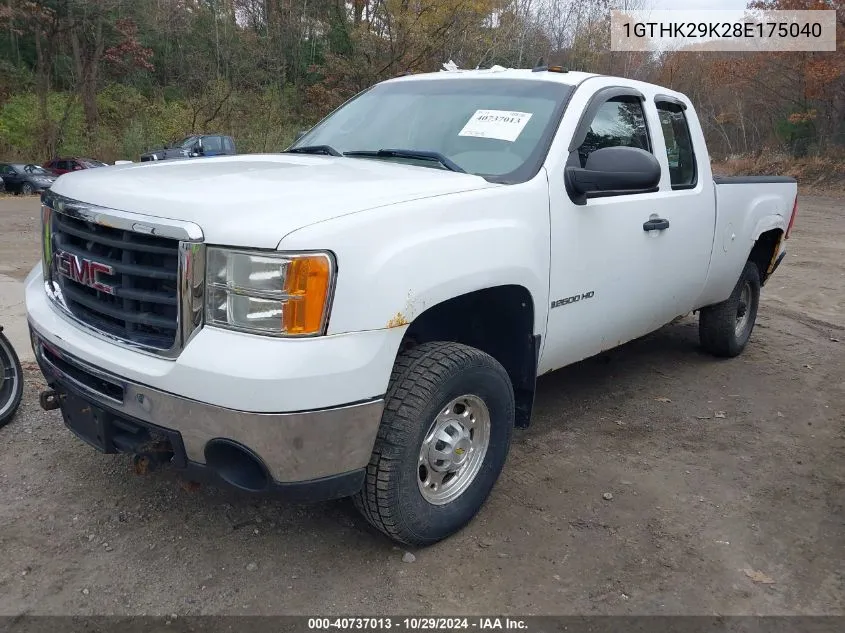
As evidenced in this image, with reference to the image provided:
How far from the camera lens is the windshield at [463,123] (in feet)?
11.3

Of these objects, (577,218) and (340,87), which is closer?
(577,218)

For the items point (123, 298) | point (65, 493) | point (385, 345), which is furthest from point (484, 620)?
point (65, 493)

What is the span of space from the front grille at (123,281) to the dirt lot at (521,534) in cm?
93

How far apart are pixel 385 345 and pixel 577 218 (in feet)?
4.58

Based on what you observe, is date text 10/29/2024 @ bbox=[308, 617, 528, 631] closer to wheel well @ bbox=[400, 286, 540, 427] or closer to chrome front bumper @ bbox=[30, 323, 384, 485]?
chrome front bumper @ bbox=[30, 323, 384, 485]

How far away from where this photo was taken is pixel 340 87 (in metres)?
34.4

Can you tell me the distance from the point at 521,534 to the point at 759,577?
0.95m

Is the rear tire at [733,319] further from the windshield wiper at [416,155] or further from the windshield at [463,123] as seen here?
the windshield wiper at [416,155]

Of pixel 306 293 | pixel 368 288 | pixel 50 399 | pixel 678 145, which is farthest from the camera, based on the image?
pixel 678 145

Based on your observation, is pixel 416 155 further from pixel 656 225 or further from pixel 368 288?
pixel 656 225

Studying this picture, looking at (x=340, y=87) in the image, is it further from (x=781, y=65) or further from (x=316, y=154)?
(x=316, y=154)

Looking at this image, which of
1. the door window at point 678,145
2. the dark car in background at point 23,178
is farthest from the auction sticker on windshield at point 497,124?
the dark car in background at point 23,178

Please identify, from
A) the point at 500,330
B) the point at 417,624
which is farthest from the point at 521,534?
the point at 500,330

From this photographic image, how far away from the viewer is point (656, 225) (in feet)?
13.4
